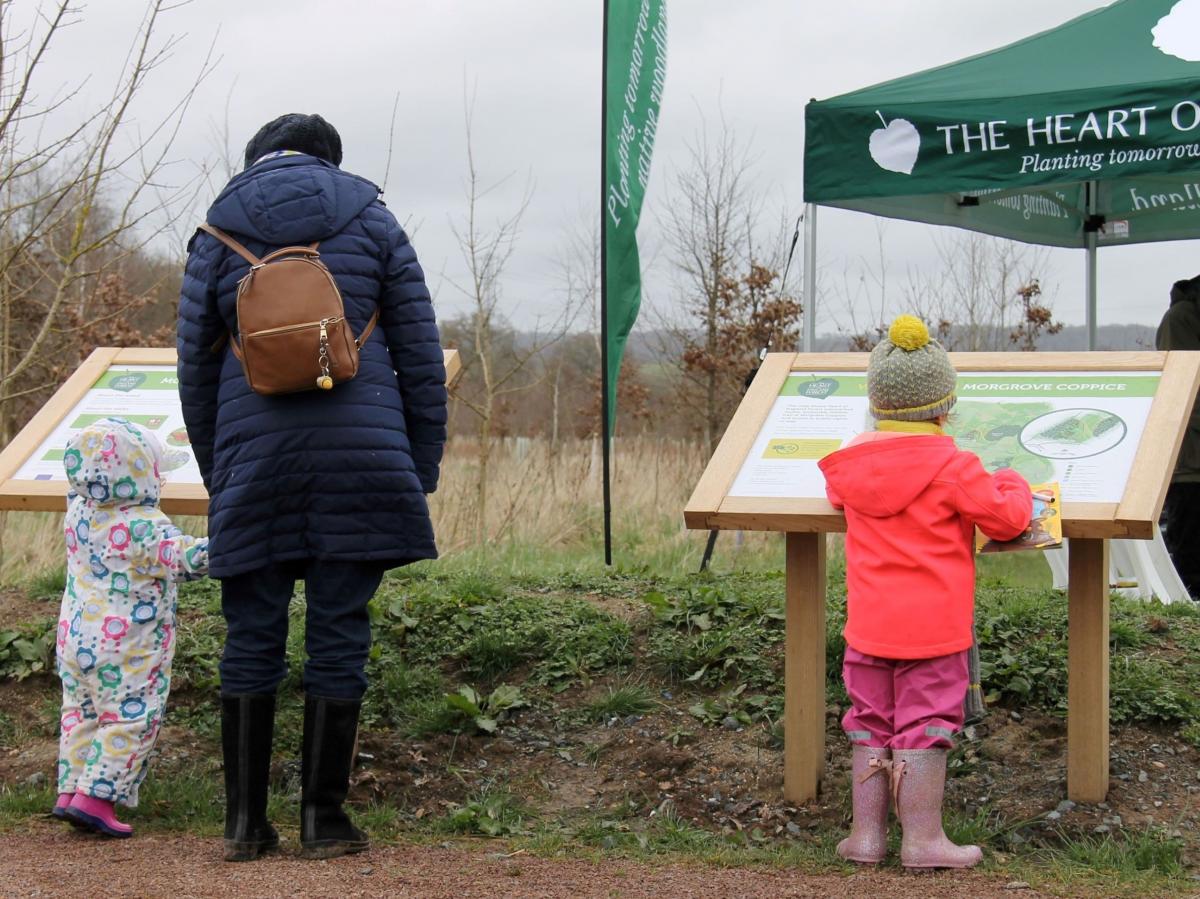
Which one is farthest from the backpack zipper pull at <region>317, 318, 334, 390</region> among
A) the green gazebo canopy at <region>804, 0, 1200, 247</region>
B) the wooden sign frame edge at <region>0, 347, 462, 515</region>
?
the green gazebo canopy at <region>804, 0, 1200, 247</region>

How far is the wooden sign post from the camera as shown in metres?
3.80

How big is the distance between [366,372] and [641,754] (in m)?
1.84

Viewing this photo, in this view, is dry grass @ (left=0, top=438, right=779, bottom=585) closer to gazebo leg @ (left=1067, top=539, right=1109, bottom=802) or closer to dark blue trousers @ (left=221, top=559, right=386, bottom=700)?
dark blue trousers @ (left=221, top=559, right=386, bottom=700)

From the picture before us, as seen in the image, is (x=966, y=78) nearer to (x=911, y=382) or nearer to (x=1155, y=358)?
(x=1155, y=358)

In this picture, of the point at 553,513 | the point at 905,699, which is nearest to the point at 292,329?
the point at 905,699

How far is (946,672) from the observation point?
142 inches

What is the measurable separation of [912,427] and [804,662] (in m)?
0.89

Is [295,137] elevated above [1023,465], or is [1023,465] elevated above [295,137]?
[295,137]

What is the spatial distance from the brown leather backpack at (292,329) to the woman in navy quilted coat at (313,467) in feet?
0.29

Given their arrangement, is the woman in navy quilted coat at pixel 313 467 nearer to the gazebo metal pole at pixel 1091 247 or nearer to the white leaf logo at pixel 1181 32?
the white leaf logo at pixel 1181 32

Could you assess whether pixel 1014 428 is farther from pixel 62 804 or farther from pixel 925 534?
pixel 62 804

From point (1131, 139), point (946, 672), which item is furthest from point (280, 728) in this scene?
point (1131, 139)

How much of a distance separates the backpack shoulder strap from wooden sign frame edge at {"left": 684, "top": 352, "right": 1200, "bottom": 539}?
1363 mm

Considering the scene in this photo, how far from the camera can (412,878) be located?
3451 mm
